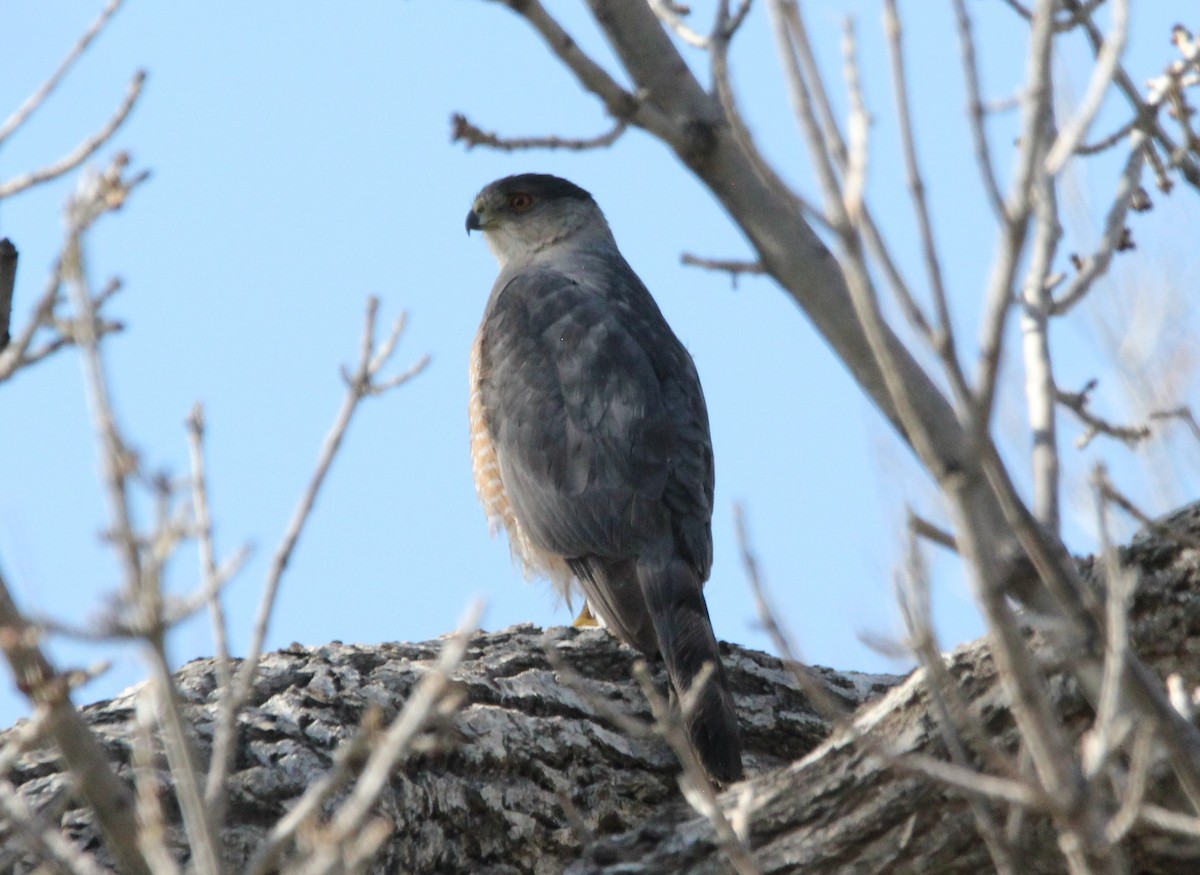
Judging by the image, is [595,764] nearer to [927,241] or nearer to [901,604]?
[901,604]

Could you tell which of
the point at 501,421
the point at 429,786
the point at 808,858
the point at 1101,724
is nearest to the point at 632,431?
the point at 501,421

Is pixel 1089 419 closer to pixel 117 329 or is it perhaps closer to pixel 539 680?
pixel 117 329

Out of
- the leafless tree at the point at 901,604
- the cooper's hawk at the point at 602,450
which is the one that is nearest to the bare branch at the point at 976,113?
the leafless tree at the point at 901,604

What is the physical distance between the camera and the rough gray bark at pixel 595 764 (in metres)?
3.18

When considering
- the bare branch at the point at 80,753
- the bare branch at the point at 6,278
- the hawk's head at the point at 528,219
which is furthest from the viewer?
the hawk's head at the point at 528,219

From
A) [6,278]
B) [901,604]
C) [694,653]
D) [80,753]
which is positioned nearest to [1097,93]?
[901,604]

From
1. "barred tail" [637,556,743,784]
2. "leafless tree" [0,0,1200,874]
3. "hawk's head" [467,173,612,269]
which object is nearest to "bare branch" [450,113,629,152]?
"leafless tree" [0,0,1200,874]

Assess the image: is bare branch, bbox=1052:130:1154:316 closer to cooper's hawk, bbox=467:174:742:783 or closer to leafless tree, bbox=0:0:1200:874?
leafless tree, bbox=0:0:1200:874

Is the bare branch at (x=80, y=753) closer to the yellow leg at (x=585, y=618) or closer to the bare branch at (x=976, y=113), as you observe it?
the bare branch at (x=976, y=113)

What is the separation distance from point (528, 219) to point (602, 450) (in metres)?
2.22

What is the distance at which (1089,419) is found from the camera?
2.72m

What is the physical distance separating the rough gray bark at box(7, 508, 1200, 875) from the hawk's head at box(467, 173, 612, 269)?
3.15 meters

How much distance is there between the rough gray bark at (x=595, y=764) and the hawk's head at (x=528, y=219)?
3.15 meters

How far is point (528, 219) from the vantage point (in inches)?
295
